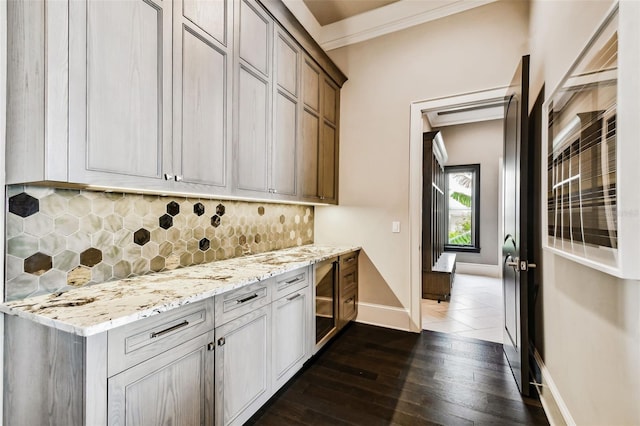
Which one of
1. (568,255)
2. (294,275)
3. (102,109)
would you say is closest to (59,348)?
(102,109)

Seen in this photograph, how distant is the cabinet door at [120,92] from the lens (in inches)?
45.3

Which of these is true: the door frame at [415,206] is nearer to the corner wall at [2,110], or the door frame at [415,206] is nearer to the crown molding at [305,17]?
the crown molding at [305,17]

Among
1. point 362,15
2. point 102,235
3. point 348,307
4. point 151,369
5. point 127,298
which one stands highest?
point 362,15

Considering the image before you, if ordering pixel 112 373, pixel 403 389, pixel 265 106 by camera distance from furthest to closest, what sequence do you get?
1. pixel 265 106
2. pixel 403 389
3. pixel 112 373

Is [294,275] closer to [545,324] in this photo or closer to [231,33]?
[231,33]

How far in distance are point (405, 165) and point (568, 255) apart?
1.91 m

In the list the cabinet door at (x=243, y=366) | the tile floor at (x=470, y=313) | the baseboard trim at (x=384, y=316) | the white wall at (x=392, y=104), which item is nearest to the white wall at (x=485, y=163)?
the tile floor at (x=470, y=313)

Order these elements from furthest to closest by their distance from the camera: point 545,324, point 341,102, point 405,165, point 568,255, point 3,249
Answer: point 341,102, point 405,165, point 545,324, point 568,255, point 3,249

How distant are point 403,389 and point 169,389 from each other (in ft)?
5.16

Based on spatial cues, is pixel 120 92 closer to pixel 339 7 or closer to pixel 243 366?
pixel 243 366

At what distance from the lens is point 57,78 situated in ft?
3.56

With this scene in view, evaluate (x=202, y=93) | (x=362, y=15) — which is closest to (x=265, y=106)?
(x=202, y=93)

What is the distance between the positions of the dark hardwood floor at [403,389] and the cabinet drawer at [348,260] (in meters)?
0.73

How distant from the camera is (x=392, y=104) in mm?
3229
